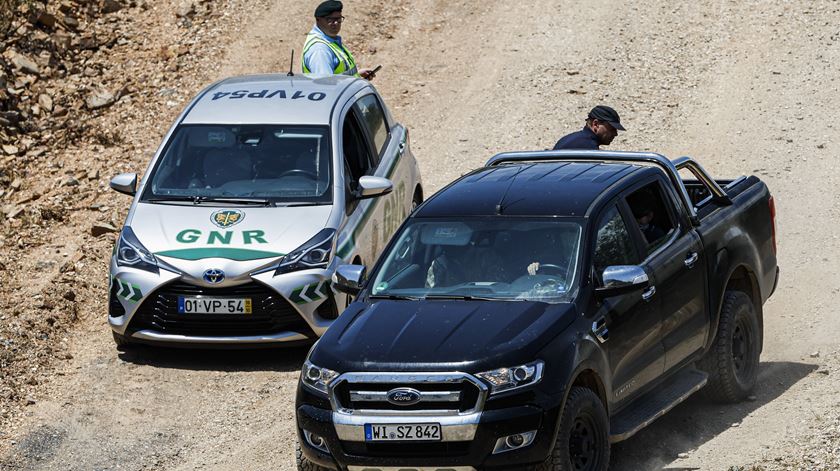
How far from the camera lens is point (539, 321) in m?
7.25

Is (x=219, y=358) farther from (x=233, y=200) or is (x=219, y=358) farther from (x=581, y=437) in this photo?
(x=581, y=437)

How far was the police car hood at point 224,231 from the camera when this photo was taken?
10312 mm

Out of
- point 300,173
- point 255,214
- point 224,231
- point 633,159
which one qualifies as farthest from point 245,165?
point 633,159

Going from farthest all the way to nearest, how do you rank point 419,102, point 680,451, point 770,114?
point 419,102 < point 770,114 < point 680,451

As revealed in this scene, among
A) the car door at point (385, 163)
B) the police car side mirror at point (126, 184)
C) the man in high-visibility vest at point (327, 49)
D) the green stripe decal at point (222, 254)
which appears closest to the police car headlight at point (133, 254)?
the green stripe decal at point (222, 254)

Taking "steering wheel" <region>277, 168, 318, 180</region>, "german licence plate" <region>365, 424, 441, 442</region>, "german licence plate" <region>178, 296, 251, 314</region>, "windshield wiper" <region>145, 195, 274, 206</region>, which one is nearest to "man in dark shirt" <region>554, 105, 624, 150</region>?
"steering wheel" <region>277, 168, 318, 180</region>

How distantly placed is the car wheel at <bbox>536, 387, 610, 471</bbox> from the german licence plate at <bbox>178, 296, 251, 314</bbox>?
3.68m

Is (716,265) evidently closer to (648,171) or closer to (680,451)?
(648,171)

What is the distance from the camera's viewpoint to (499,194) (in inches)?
329

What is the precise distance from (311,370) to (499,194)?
1.81 m

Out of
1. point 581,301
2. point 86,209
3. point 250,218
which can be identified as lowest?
point 86,209

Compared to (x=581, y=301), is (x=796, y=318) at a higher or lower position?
lower

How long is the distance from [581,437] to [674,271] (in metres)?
1.67

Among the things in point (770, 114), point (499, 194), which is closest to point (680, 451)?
point (499, 194)
